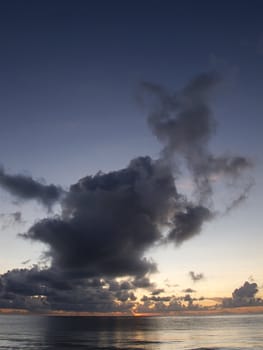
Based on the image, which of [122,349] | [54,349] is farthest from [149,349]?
[54,349]

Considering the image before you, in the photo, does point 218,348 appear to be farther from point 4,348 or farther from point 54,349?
point 4,348

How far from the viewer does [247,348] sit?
389 ft

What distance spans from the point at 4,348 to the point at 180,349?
52.7 metres

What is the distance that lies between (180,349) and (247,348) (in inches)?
794

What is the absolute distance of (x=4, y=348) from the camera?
117 meters

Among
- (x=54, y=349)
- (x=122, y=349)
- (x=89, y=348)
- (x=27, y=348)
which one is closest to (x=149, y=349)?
(x=122, y=349)

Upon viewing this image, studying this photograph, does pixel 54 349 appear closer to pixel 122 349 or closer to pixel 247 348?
pixel 122 349

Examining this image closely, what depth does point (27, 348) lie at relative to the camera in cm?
11794

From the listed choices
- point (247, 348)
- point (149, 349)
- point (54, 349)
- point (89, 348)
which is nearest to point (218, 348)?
point (247, 348)

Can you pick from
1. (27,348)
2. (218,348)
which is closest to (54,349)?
(27,348)

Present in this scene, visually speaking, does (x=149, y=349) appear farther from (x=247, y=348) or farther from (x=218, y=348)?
(x=247, y=348)

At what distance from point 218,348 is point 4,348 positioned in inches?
2552

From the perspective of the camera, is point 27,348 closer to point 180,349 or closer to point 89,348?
point 89,348

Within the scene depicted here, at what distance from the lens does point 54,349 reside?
115812mm
